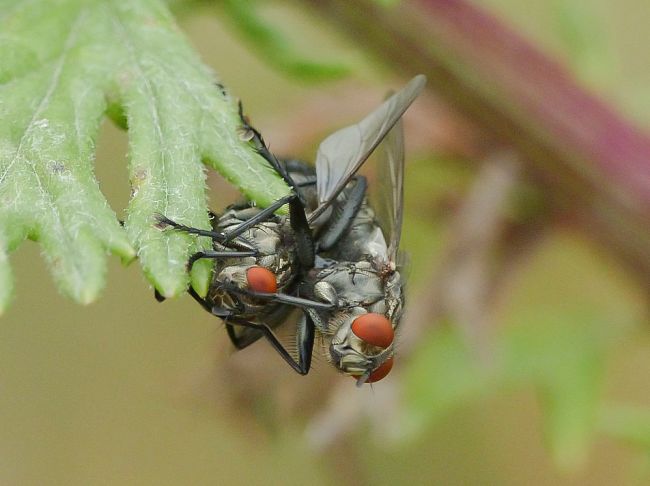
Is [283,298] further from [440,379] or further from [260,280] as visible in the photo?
[440,379]

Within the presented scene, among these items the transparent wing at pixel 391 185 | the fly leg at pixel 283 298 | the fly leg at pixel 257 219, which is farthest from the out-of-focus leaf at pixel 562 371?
the fly leg at pixel 257 219

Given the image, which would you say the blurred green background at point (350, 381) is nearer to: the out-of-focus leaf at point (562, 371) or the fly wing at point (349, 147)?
the out-of-focus leaf at point (562, 371)

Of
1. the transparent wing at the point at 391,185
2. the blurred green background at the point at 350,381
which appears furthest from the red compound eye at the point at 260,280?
the blurred green background at the point at 350,381

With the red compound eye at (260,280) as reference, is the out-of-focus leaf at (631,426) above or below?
below

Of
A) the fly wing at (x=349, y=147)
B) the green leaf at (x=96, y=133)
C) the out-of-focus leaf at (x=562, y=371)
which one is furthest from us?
the out-of-focus leaf at (x=562, y=371)

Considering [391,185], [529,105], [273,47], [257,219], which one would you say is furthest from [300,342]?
[529,105]

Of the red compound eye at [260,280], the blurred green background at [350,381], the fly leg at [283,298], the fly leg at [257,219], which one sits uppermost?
the fly leg at [257,219]

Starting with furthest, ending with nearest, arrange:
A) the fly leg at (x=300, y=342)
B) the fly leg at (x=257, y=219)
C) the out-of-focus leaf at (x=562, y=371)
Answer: the out-of-focus leaf at (x=562, y=371)
the fly leg at (x=300, y=342)
the fly leg at (x=257, y=219)

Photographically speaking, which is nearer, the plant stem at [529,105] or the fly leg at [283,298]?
the fly leg at [283,298]

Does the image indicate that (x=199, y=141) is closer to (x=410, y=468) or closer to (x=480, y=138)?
(x=480, y=138)
